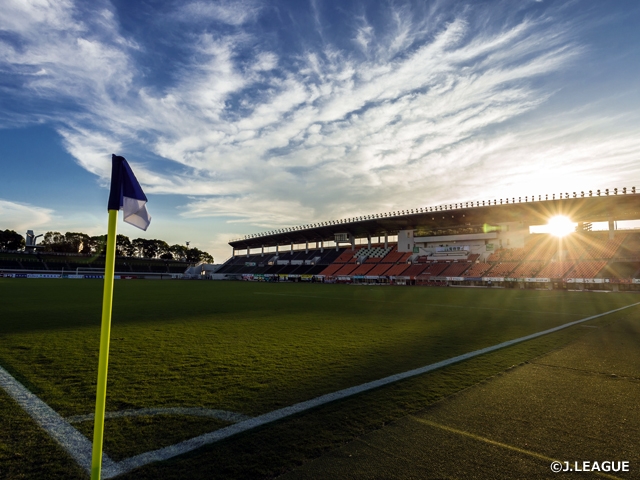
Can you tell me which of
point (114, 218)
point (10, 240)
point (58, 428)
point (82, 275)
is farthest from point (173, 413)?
point (10, 240)

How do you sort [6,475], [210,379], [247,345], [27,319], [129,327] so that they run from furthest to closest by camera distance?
[27,319], [129,327], [247,345], [210,379], [6,475]

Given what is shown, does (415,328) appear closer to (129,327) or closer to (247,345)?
(247,345)

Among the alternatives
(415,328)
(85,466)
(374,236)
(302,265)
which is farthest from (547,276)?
(85,466)

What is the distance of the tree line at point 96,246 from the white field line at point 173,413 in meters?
126

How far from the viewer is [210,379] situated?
581 cm

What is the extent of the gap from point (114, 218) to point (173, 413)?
271 centimetres

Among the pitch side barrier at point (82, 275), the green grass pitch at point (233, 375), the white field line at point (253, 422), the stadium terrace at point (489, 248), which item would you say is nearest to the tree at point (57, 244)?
the pitch side barrier at point (82, 275)

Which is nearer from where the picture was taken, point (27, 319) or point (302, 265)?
point (27, 319)

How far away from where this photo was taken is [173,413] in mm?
4371

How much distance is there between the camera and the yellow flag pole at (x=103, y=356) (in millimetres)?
2619

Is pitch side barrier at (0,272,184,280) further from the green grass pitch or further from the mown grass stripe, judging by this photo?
the mown grass stripe

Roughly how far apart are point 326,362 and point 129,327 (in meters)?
7.52

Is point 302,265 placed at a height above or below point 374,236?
below

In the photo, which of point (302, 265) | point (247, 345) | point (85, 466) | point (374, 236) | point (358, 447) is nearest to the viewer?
point (85, 466)
